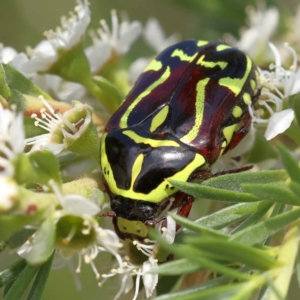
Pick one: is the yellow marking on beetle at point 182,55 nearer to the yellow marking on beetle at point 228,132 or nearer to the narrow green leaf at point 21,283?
the yellow marking on beetle at point 228,132

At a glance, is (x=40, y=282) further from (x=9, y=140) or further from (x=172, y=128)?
(x=172, y=128)

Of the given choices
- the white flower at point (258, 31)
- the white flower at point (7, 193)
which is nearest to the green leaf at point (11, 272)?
the white flower at point (7, 193)

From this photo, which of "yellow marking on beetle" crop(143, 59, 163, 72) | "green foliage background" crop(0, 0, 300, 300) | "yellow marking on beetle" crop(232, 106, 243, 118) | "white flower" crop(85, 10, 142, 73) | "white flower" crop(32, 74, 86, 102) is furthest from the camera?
"green foliage background" crop(0, 0, 300, 300)

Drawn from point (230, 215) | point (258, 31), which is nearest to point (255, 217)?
point (230, 215)

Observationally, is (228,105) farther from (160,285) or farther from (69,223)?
(69,223)

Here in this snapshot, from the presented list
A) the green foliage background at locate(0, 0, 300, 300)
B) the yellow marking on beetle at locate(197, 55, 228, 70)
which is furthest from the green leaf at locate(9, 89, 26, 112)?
the green foliage background at locate(0, 0, 300, 300)

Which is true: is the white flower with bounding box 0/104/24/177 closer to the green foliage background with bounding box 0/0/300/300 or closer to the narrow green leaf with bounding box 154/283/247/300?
the narrow green leaf with bounding box 154/283/247/300
